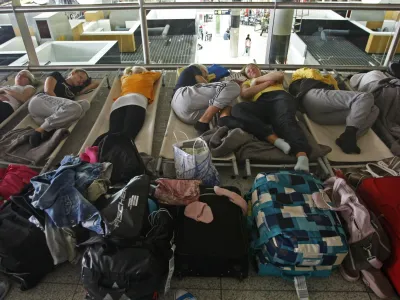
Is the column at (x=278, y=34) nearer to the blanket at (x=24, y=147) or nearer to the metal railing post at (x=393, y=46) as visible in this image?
the metal railing post at (x=393, y=46)

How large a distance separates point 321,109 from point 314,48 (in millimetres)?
3683

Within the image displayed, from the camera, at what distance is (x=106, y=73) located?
3703mm

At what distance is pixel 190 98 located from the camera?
2631 millimetres

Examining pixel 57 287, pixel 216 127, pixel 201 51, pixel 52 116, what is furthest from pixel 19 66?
pixel 201 51

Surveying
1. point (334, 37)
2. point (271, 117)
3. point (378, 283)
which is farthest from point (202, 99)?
point (334, 37)

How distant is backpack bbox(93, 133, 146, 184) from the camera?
1.94m

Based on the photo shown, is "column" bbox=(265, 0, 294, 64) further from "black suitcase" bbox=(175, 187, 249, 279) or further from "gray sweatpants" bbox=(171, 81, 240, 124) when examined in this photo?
"black suitcase" bbox=(175, 187, 249, 279)

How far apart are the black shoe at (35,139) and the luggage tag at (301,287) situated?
6.96 ft

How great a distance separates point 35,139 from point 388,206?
98.4 inches

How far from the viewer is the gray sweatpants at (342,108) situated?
A: 7.96 ft

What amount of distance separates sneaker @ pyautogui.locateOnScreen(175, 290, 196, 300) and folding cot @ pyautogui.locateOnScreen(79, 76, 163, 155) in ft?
3.58

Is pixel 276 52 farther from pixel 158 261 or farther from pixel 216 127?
pixel 158 261

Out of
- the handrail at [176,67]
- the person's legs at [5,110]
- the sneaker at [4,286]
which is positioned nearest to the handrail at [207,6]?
the handrail at [176,67]

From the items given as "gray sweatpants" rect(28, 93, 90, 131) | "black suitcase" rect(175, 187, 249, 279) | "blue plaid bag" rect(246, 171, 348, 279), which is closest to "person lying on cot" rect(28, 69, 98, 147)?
"gray sweatpants" rect(28, 93, 90, 131)
